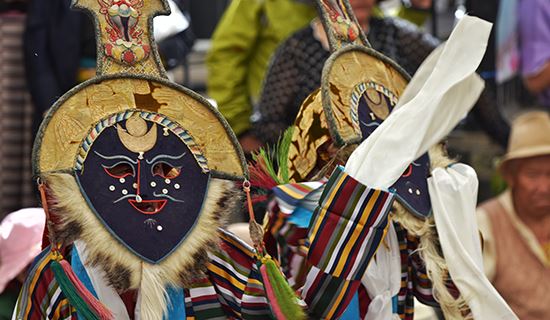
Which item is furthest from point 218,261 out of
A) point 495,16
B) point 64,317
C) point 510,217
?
point 495,16

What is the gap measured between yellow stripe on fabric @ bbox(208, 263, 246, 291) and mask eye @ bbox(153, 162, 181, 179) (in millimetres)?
203

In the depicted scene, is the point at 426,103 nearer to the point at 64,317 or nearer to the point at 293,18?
the point at 64,317

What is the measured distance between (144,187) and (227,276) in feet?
0.86

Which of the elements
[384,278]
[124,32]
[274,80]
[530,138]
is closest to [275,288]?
[384,278]

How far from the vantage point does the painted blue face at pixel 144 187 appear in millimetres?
2305

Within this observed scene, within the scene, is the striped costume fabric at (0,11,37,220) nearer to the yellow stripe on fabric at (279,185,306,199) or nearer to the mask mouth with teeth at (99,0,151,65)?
the mask mouth with teeth at (99,0,151,65)

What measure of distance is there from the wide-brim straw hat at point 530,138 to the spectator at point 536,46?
0.31 metres

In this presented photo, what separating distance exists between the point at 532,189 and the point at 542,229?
144 mm

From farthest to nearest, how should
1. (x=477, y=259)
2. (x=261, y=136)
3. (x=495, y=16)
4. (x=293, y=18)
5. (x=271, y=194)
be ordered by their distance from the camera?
1. (x=495, y=16)
2. (x=293, y=18)
3. (x=261, y=136)
4. (x=477, y=259)
5. (x=271, y=194)

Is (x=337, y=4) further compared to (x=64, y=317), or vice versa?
(x=337, y=4)

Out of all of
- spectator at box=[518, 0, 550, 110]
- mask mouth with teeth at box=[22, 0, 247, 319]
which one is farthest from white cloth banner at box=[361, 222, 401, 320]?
spectator at box=[518, 0, 550, 110]

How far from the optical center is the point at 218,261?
7.99 ft

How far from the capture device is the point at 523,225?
4.05m

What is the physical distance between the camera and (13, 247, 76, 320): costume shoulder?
2307 millimetres
